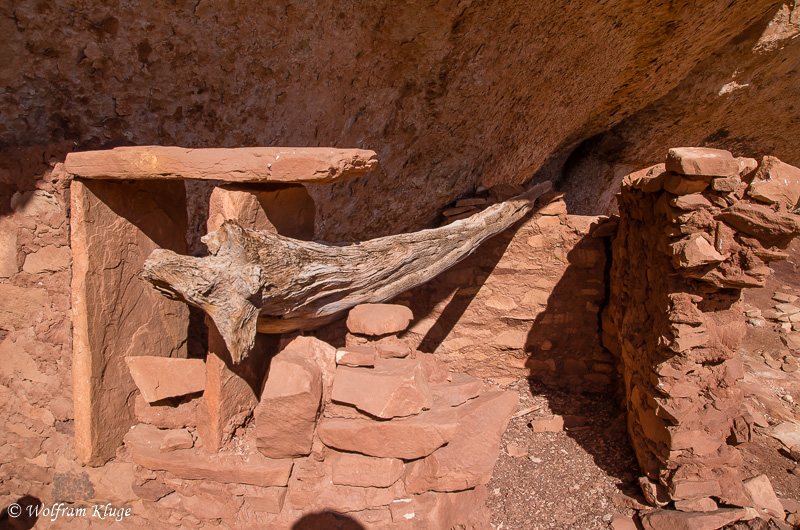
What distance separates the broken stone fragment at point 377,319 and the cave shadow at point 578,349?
5.91ft

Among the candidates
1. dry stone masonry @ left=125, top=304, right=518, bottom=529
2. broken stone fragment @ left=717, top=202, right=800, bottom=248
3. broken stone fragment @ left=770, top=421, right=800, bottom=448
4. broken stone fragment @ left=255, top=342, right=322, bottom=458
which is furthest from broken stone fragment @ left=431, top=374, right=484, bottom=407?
broken stone fragment @ left=770, top=421, right=800, bottom=448

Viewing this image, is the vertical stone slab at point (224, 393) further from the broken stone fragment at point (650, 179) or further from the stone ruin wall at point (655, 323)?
the broken stone fragment at point (650, 179)

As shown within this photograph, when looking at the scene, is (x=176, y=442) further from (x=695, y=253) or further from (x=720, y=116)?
(x=720, y=116)

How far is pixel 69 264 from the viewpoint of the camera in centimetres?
268

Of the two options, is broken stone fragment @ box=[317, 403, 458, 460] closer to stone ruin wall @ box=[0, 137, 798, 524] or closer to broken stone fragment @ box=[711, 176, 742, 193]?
stone ruin wall @ box=[0, 137, 798, 524]

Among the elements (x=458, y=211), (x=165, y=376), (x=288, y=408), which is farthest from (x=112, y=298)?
(x=458, y=211)

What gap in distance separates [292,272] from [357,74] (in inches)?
56.0

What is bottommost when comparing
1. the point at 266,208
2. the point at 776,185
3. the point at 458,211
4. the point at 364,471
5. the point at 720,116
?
the point at 364,471

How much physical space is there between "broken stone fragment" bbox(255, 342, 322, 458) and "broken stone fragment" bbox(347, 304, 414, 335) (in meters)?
0.38

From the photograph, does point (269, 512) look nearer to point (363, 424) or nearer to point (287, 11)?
point (363, 424)

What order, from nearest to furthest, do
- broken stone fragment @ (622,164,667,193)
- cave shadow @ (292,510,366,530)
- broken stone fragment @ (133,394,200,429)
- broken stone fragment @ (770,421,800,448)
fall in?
cave shadow @ (292,510,366,530)
broken stone fragment @ (133,394,200,429)
broken stone fragment @ (622,164,667,193)
broken stone fragment @ (770,421,800,448)

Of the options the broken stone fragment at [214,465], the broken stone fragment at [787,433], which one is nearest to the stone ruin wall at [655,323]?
the broken stone fragment at [214,465]

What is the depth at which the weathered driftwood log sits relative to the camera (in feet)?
6.63

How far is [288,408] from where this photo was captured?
2.39 meters
